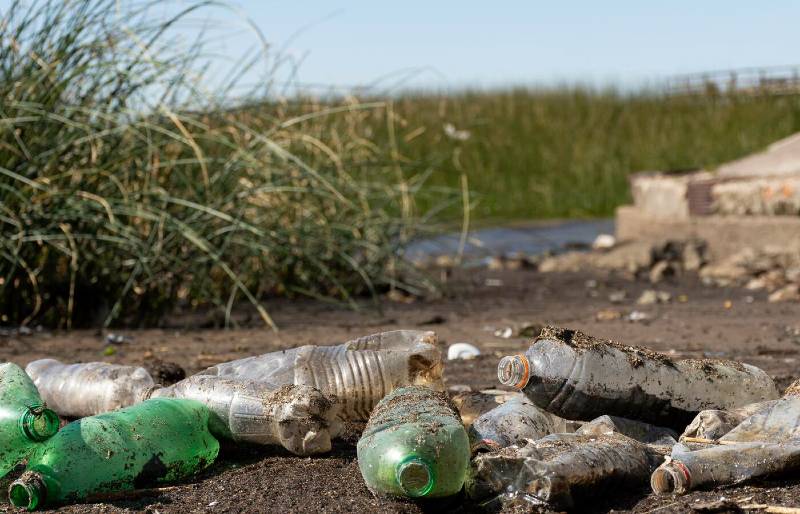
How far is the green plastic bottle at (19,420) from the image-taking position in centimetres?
234

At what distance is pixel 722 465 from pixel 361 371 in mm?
1073

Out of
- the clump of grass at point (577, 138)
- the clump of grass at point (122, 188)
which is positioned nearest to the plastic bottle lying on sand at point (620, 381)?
the clump of grass at point (122, 188)

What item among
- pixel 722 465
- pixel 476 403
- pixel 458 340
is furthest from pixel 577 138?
pixel 722 465

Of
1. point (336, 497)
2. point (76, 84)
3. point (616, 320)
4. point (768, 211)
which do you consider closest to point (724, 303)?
point (616, 320)

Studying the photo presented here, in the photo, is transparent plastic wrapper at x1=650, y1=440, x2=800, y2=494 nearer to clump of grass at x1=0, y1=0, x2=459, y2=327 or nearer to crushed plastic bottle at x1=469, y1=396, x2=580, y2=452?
crushed plastic bottle at x1=469, y1=396, x2=580, y2=452

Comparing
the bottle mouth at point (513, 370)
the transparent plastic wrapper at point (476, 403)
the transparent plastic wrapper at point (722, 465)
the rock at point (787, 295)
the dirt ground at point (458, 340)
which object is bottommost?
the rock at point (787, 295)

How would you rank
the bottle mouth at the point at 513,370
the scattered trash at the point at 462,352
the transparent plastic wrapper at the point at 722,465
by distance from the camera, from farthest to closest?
the scattered trash at the point at 462,352, the bottle mouth at the point at 513,370, the transparent plastic wrapper at the point at 722,465

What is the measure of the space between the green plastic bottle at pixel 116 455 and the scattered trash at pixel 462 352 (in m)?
1.65

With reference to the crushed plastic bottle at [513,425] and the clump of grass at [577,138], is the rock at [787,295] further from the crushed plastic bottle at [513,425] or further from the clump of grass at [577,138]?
the clump of grass at [577,138]

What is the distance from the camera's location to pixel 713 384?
2.84 m

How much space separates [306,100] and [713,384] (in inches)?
182

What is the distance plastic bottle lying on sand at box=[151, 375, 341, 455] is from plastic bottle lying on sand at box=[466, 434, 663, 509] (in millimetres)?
487

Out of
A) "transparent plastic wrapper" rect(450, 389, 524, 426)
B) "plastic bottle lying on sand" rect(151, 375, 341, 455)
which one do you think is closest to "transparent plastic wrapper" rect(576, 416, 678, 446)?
"transparent plastic wrapper" rect(450, 389, 524, 426)

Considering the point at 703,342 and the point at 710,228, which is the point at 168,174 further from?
the point at 710,228
